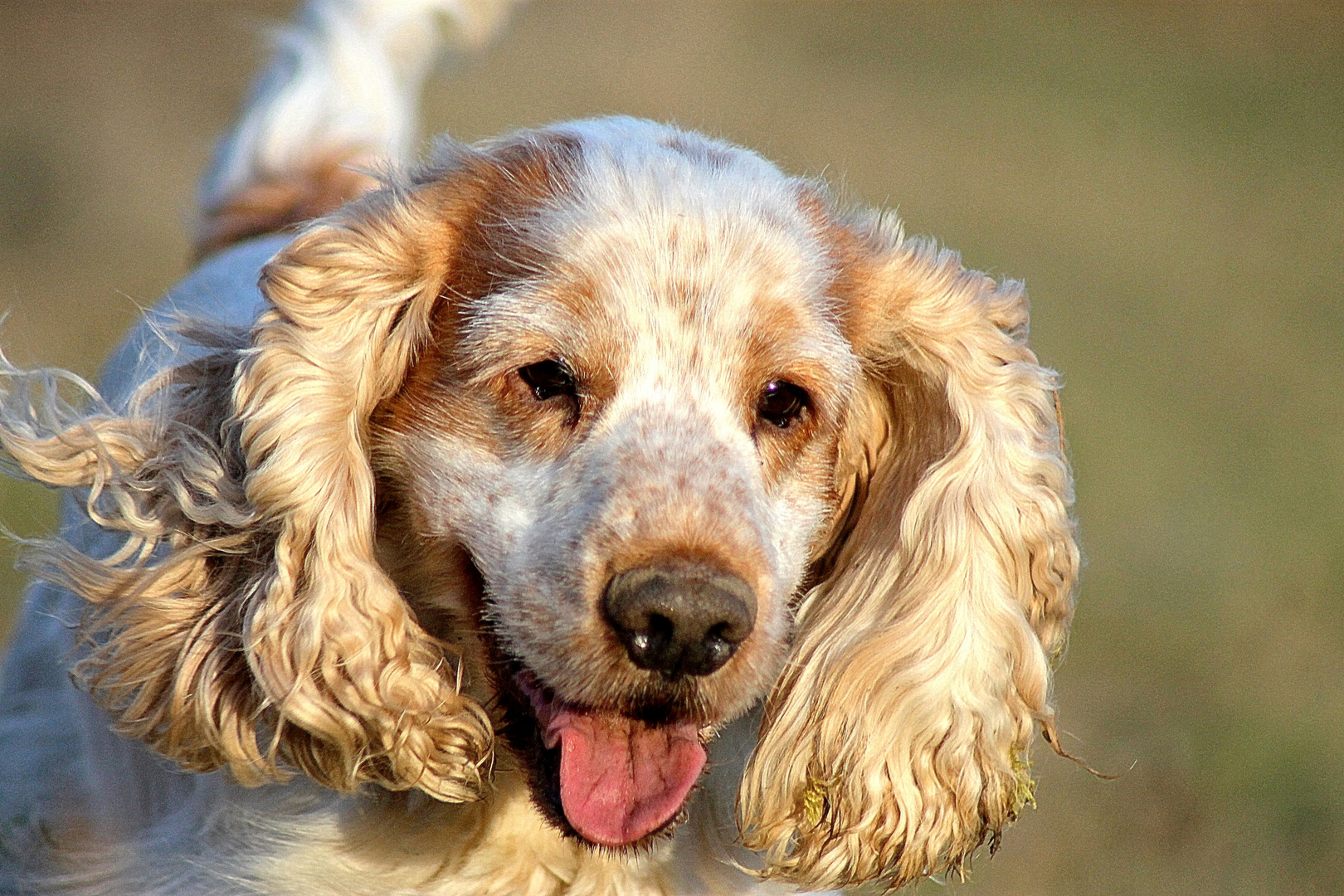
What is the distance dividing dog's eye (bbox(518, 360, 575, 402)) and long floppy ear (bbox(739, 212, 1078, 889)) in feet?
1.84

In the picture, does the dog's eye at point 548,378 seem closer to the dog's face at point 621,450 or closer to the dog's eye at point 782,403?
the dog's face at point 621,450

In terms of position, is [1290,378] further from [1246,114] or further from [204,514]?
[204,514]

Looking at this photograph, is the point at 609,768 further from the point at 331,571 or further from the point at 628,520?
the point at 331,571

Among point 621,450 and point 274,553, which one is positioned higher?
point 621,450

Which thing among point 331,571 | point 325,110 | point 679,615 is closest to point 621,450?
point 679,615

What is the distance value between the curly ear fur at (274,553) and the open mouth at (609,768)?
4.3 inches

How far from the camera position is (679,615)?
7.54 ft

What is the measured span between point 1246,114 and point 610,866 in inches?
533

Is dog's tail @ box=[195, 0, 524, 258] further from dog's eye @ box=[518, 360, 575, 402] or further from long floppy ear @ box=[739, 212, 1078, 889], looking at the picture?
long floppy ear @ box=[739, 212, 1078, 889]

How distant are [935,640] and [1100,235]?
9250mm

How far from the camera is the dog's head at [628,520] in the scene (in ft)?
7.91

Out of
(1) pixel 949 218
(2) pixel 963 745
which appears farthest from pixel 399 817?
(1) pixel 949 218

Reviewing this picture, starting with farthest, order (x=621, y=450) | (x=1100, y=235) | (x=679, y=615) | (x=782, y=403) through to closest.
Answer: (x=1100, y=235), (x=782, y=403), (x=621, y=450), (x=679, y=615)

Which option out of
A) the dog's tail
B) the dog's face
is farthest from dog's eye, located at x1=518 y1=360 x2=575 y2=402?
the dog's tail
